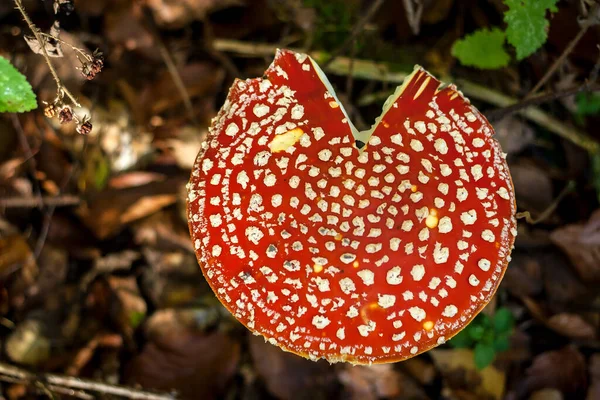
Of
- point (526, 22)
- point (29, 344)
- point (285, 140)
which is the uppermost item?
point (526, 22)

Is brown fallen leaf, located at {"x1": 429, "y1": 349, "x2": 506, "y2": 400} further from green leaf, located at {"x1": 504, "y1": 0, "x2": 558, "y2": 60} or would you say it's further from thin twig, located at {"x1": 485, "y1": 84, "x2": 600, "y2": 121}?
green leaf, located at {"x1": 504, "y1": 0, "x2": 558, "y2": 60}

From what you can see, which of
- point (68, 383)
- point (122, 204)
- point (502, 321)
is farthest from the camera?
point (122, 204)

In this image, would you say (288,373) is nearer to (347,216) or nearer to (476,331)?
(476,331)

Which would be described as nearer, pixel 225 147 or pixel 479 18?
pixel 225 147

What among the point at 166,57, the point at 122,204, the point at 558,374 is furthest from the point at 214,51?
the point at 558,374

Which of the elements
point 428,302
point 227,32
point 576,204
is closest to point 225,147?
point 428,302

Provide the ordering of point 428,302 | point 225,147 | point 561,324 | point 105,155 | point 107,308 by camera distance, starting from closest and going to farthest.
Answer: point 428,302, point 225,147, point 561,324, point 107,308, point 105,155

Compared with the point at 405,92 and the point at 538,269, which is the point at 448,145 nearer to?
the point at 405,92

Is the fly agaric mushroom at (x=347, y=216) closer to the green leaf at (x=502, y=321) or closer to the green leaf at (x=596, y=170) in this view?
the green leaf at (x=502, y=321)
